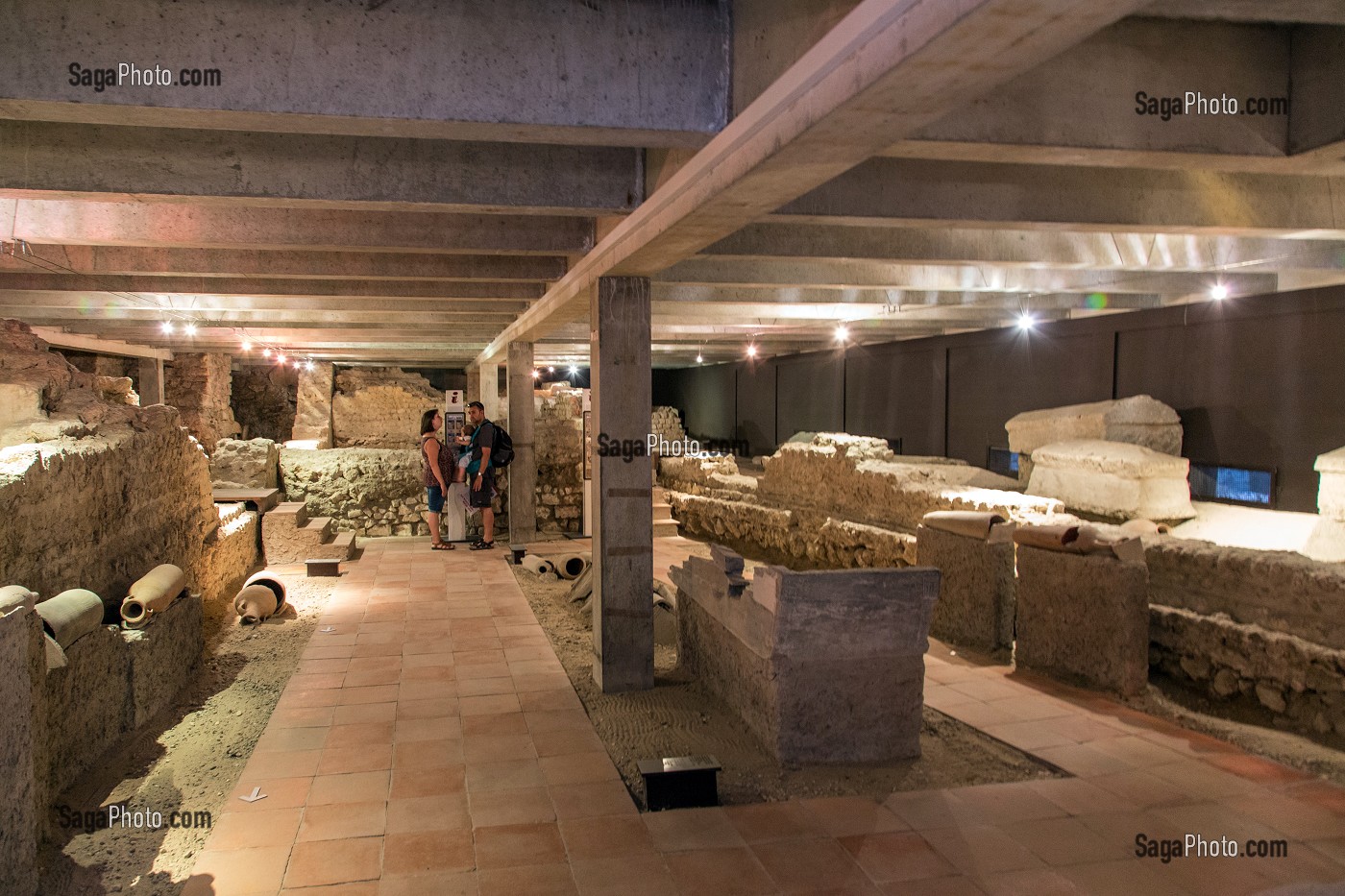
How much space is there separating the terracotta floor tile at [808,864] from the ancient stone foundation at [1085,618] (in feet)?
9.95

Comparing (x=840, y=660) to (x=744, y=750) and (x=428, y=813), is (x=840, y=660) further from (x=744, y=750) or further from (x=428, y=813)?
(x=428, y=813)

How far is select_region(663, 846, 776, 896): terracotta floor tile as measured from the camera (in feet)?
10.4

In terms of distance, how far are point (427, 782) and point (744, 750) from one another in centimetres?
175

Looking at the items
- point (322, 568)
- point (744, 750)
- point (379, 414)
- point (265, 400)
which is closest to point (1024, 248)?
point (744, 750)

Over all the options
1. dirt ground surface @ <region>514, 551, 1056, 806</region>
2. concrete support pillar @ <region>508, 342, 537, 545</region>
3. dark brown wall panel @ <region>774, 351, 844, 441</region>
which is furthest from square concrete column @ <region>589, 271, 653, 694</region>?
dark brown wall panel @ <region>774, 351, 844, 441</region>

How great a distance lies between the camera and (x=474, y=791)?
4.02 metres

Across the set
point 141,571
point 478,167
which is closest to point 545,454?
point 141,571

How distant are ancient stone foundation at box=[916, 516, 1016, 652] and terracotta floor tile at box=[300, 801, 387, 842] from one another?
15.3ft

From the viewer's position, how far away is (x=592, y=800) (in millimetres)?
3934

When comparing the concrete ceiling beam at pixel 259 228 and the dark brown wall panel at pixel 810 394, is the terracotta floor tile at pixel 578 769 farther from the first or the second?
the dark brown wall panel at pixel 810 394

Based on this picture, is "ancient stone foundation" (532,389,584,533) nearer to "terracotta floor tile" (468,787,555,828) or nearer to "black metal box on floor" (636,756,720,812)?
"terracotta floor tile" (468,787,555,828)

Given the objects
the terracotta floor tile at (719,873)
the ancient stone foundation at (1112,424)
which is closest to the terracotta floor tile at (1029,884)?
the terracotta floor tile at (719,873)

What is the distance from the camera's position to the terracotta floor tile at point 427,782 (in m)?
4.00

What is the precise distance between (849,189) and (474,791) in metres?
3.81
